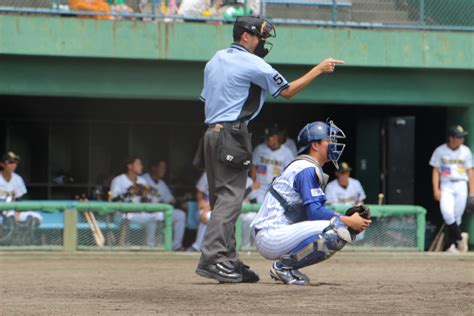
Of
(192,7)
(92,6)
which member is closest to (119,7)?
(92,6)

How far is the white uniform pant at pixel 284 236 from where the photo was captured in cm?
727

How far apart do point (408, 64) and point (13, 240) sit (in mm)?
5773

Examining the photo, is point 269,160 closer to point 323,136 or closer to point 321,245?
point 323,136

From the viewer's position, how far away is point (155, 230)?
13.2m

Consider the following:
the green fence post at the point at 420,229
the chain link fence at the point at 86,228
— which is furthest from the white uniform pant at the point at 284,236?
the green fence post at the point at 420,229

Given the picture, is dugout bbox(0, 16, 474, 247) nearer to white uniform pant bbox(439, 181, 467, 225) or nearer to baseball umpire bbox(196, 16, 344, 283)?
white uniform pant bbox(439, 181, 467, 225)

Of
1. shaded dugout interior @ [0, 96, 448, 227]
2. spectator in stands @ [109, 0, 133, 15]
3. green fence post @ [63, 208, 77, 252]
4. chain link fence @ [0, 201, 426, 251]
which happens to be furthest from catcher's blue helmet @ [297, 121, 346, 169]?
shaded dugout interior @ [0, 96, 448, 227]

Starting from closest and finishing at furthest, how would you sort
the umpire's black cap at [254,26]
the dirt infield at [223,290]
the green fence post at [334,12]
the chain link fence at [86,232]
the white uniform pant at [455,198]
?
the dirt infield at [223,290], the umpire's black cap at [254,26], the chain link fence at [86,232], the green fence post at [334,12], the white uniform pant at [455,198]

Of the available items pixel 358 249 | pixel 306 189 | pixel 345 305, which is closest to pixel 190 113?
pixel 358 249

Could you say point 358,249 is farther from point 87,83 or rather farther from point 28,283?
point 28,283

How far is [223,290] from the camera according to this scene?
277 inches

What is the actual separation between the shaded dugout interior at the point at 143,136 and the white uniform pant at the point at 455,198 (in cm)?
239

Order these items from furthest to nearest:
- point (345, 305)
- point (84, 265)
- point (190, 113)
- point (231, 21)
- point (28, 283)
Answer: point (190, 113) → point (231, 21) → point (84, 265) → point (28, 283) → point (345, 305)

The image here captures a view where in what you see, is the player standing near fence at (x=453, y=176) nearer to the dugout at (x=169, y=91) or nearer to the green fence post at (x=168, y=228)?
the dugout at (x=169, y=91)
